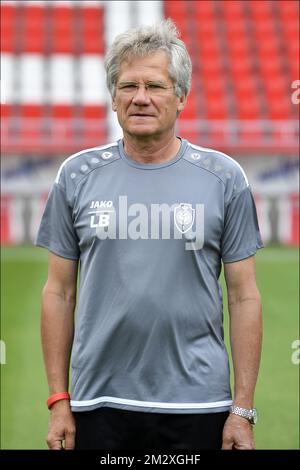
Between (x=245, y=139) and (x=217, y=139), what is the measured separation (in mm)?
612

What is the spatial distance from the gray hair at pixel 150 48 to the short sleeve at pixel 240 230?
0.34 metres

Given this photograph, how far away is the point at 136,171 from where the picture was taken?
263 centimetres

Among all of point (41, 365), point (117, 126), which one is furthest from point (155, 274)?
point (117, 126)

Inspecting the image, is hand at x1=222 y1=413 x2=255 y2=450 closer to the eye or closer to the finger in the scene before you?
the finger

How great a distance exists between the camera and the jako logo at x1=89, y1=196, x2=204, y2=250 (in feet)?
8.51

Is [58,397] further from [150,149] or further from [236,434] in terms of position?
[150,149]

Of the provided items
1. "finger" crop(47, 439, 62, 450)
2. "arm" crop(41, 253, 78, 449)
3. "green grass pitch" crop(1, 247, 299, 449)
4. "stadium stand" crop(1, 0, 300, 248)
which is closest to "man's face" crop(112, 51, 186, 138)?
"arm" crop(41, 253, 78, 449)

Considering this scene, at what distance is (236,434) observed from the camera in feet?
8.61

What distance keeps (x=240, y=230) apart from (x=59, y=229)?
50 cm

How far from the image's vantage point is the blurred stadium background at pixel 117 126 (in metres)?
10.1

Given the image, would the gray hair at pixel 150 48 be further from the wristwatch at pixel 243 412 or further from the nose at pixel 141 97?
the wristwatch at pixel 243 412

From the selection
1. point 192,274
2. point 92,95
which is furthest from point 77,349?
point 92,95

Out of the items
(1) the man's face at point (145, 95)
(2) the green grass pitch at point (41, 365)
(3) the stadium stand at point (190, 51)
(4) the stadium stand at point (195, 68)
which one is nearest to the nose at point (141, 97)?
(1) the man's face at point (145, 95)

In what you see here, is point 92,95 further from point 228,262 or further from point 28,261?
point 228,262
